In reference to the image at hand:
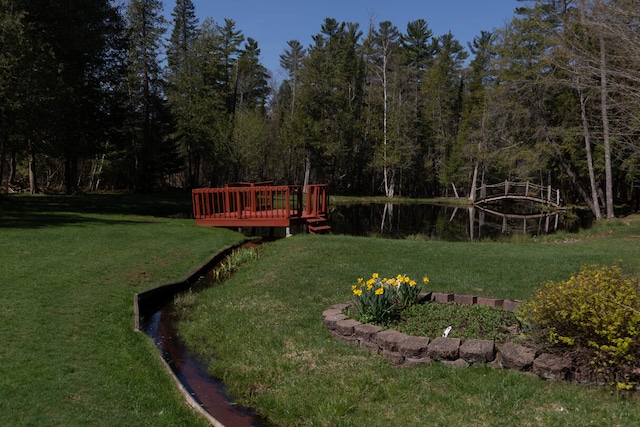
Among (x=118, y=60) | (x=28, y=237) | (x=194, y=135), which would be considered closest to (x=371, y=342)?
(x=28, y=237)

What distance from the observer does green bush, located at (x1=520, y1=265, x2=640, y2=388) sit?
4008mm

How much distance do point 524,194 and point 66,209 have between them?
3820 cm

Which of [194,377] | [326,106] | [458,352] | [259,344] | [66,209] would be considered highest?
[326,106]

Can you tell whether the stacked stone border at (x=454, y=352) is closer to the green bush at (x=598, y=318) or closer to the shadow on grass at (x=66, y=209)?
the green bush at (x=598, y=318)

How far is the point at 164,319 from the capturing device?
25.6ft

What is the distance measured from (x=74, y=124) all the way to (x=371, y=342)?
83.5ft

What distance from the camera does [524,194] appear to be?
43375mm

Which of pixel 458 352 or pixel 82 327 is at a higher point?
pixel 458 352

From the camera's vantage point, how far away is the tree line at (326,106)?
1950 centimetres

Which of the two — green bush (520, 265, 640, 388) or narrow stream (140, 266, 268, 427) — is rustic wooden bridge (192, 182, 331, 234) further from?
green bush (520, 265, 640, 388)

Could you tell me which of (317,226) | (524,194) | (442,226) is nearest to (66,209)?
(317,226)

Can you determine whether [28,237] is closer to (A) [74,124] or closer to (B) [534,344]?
(B) [534,344]

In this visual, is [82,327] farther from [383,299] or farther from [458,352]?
[458,352]

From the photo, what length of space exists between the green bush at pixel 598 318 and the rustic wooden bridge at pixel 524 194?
109 ft
